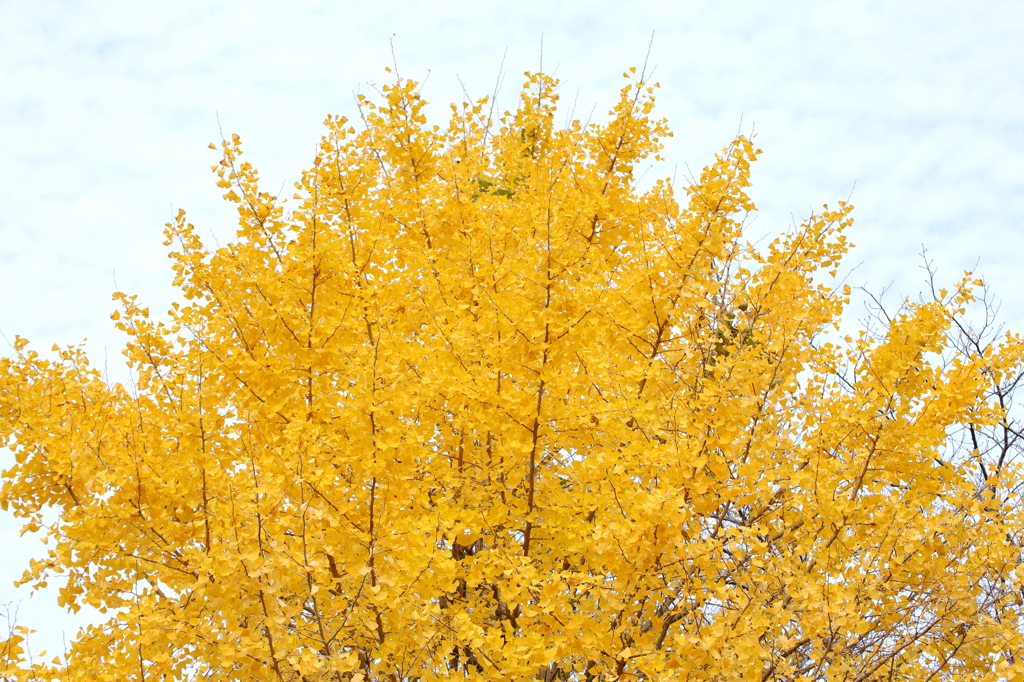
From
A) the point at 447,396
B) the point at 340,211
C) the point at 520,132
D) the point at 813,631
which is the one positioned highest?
the point at 520,132

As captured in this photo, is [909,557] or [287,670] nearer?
[287,670]

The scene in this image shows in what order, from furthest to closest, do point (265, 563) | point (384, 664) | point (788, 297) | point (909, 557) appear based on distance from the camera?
point (788, 297)
point (909, 557)
point (384, 664)
point (265, 563)

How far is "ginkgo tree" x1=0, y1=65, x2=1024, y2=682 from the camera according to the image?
160 inches

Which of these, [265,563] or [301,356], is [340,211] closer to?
[301,356]

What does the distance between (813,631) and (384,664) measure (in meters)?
2.26

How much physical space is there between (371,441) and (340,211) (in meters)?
2.04

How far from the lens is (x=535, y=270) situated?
16.9 feet

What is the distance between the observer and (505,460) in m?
4.88

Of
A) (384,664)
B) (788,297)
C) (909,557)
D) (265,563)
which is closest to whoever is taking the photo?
(265,563)

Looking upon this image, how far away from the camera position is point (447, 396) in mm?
4973

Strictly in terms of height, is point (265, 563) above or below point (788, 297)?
below

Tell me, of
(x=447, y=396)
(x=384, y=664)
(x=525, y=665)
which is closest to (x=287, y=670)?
(x=384, y=664)

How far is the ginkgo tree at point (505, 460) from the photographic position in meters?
4.07

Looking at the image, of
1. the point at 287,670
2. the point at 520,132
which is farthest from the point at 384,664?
the point at 520,132
